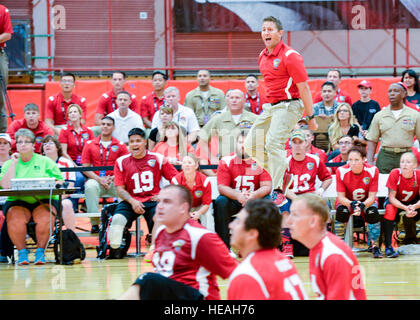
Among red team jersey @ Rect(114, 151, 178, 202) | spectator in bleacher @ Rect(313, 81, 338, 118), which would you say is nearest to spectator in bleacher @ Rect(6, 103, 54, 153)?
red team jersey @ Rect(114, 151, 178, 202)

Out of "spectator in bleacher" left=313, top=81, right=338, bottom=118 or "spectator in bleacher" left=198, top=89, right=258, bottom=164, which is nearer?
"spectator in bleacher" left=198, top=89, right=258, bottom=164

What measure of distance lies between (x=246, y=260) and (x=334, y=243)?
74cm

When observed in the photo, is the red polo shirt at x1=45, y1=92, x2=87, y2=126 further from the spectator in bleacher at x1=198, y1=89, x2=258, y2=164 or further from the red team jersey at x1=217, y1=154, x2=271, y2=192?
the red team jersey at x1=217, y1=154, x2=271, y2=192

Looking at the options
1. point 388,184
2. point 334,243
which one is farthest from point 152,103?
point 334,243

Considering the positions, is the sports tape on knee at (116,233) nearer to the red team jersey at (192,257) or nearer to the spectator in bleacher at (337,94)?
the red team jersey at (192,257)

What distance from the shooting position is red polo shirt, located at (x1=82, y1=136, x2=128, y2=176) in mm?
10734

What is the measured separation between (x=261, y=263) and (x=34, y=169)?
6142 mm

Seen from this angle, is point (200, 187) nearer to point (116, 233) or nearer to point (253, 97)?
point (116, 233)

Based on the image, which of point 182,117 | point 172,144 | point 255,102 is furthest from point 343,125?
point 172,144

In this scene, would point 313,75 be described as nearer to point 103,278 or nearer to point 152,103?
point 152,103

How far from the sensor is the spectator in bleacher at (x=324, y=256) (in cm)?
393

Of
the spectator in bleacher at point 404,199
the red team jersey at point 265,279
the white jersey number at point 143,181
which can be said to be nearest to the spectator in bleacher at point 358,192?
the spectator in bleacher at point 404,199

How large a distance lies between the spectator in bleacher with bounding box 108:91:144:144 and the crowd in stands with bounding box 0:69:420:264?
0.06ft

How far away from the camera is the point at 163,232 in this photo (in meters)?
4.88
